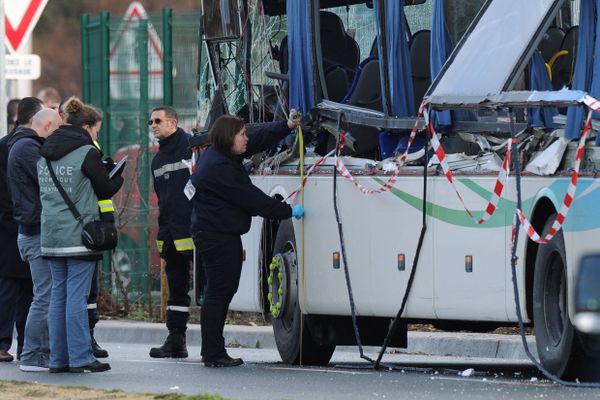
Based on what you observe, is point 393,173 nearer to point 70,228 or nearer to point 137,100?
point 70,228

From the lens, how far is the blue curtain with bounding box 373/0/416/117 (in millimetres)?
13648

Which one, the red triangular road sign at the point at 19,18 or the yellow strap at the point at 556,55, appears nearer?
the yellow strap at the point at 556,55

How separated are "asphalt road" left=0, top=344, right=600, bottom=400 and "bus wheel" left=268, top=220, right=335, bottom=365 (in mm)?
138

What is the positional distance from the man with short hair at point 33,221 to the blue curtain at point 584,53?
3.98 meters

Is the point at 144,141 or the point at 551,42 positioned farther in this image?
the point at 144,141

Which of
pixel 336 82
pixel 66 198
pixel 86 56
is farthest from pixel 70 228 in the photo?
pixel 86 56

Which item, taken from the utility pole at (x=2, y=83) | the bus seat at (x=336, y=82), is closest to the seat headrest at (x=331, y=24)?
the bus seat at (x=336, y=82)

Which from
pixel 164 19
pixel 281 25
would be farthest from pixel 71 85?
pixel 281 25

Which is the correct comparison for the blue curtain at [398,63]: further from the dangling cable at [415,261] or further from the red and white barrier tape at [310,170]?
the dangling cable at [415,261]

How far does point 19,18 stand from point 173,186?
5.48 m

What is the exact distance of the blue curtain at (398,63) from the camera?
13648 millimetres

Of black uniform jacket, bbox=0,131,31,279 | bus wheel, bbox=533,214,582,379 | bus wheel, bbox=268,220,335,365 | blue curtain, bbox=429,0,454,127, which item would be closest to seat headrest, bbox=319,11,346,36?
bus wheel, bbox=268,220,335,365

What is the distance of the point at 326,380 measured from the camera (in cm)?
1248

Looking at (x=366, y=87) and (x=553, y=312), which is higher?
(x=366, y=87)
